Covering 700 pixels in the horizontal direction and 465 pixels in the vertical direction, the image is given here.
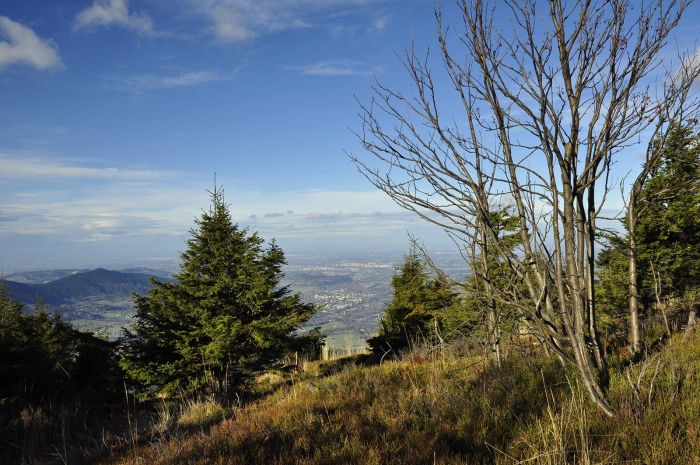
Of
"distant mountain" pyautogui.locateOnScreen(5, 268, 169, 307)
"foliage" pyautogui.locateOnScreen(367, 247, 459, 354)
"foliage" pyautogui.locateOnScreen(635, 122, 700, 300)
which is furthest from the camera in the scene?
"distant mountain" pyautogui.locateOnScreen(5, 268, 169, 307)

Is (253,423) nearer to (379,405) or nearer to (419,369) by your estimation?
(379,405)

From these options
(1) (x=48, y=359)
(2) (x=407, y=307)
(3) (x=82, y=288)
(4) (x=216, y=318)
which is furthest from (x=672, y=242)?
(3) (x=82, y=288)

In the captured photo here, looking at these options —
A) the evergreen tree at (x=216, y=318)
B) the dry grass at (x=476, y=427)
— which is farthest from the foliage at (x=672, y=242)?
the evergreen tree at (x=216, y=318)

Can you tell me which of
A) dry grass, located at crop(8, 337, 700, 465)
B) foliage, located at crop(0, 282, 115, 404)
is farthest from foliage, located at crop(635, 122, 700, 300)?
foliage, located at crop(0, 282, 115, 404)

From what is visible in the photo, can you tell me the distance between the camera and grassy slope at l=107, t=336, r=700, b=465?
2.67 metres

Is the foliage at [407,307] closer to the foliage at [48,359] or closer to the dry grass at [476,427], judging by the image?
the foliage at [48,359]

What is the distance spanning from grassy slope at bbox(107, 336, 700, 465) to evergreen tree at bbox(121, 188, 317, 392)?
6427 millimetres

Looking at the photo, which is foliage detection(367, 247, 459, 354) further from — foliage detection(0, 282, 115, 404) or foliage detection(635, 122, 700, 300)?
foliage detection(0, 282, 115, 404)

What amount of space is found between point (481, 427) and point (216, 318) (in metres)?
9.37

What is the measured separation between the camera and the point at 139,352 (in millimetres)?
11445

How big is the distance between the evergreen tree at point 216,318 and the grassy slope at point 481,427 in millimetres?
6427

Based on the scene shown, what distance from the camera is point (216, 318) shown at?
36.1 ft

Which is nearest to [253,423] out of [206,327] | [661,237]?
[206,327]

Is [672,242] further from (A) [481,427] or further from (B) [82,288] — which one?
(B) [82,288]
